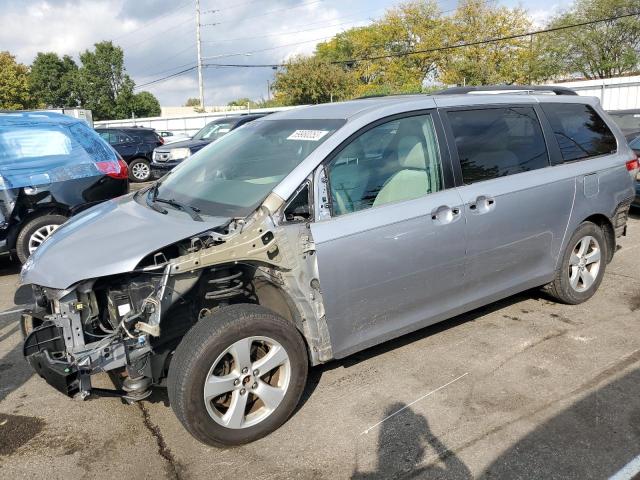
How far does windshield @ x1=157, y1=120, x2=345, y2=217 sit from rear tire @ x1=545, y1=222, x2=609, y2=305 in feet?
7.88

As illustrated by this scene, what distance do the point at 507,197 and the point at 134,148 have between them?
14.8 m

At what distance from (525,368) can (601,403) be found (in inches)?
22.0

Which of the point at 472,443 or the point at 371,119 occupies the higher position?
the point at 371,119

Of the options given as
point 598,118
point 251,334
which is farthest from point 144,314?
point 598,118

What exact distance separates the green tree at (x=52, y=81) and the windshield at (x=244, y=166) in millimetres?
64085

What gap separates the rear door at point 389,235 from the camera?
319 cm

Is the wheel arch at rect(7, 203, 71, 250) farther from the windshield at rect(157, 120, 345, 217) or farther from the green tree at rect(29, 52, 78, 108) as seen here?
the green tree at rect(29, 52, 78, 108)

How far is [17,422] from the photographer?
10.9 feet

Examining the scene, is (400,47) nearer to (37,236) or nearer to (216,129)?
(216,129)

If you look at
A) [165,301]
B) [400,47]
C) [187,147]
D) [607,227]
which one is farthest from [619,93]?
[400,47]

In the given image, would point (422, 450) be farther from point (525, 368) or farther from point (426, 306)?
point (525, 368)

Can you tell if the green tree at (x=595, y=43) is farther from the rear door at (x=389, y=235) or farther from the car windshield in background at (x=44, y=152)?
the rear door at (x=389, y=235)

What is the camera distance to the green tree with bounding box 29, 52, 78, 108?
61.4 m

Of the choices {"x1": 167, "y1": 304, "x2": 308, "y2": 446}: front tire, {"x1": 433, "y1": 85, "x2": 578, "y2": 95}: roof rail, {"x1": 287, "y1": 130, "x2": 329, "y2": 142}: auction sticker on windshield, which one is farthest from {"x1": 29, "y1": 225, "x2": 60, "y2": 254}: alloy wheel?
{"x1": 433, "y1": 85, "x2": 578, "y2": 95}: roof rail
